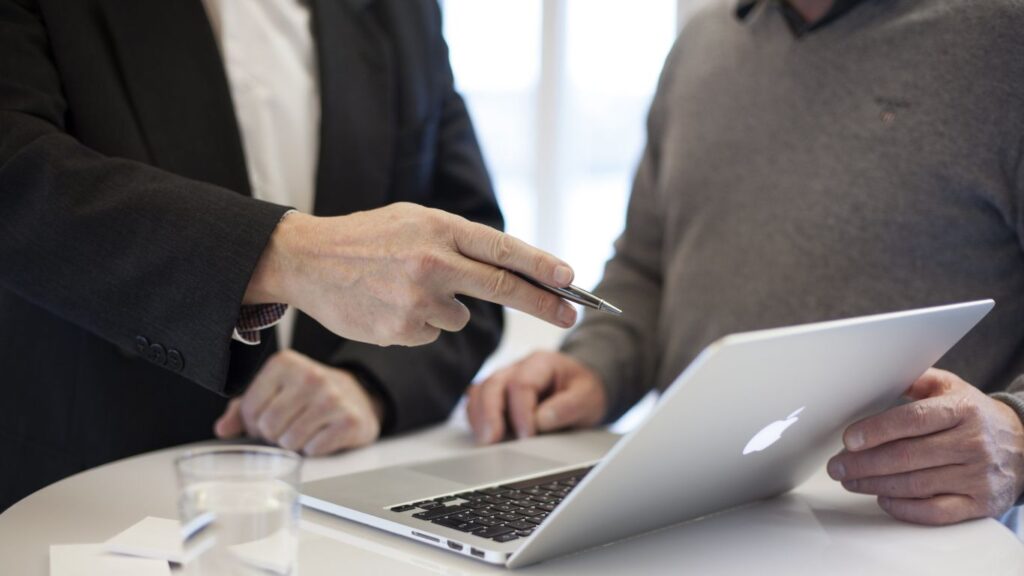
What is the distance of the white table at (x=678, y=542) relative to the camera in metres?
Result: 0.82

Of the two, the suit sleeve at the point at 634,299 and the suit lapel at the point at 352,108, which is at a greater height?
the suit lapel at the point at 352,108

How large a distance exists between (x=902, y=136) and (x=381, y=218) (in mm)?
739

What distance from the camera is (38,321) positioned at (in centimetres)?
124

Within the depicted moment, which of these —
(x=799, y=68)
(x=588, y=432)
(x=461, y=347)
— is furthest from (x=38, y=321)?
(x=799, y=68)

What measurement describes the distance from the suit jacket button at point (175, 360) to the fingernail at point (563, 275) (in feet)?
1.36

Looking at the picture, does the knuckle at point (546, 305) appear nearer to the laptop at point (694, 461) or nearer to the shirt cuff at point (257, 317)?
the laptop at point (694, 461)

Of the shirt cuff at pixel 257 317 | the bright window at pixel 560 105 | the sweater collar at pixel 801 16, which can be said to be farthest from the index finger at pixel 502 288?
the bright window at pixel 560 105

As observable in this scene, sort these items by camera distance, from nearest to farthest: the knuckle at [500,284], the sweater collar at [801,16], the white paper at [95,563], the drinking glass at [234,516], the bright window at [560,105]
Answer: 1. the drinking glass at [234,516]
2. the white paper at [95,563]
3. the knuckle at [500,284]
4. the sweater collar at [801,16]
5. the bright window at [560,105]

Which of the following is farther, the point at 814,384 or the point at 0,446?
the point at 0,446

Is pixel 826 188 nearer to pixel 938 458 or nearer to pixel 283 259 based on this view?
pixel 938 458

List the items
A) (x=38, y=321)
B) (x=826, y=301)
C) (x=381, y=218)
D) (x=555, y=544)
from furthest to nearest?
(x=826, y=301)
(x=38, y=321)
(x=381, y=218)
(x=555, y=544)

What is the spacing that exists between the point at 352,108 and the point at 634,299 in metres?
0.52

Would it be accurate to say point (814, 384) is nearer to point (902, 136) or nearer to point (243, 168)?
point (902, 136)

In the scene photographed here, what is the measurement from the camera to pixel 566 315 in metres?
0.91
